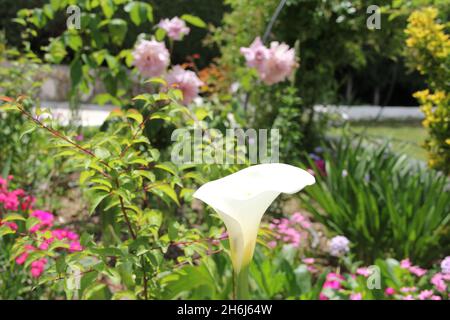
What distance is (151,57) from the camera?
2658mm

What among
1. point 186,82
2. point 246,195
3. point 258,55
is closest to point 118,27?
point 186,82

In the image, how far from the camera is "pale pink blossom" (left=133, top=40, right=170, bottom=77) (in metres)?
2.63

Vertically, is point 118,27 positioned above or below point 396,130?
above

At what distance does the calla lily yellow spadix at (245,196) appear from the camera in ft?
3.00

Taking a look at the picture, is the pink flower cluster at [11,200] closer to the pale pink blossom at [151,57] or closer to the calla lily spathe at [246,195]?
the pale pink blossom at [151,57]

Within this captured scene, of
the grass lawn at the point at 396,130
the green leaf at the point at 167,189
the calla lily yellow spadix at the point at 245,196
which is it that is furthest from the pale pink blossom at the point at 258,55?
the grass lawn at the point at 396,130

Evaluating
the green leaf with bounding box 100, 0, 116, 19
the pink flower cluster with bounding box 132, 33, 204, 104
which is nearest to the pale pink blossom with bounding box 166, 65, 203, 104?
the pink flower cluster with bounding box 132, 33, 204, 104

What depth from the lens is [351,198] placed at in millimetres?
3195

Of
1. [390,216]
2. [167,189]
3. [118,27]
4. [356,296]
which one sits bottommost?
[356,296]

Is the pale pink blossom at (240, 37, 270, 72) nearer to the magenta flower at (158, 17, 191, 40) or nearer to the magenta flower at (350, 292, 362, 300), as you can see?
the magenta flower at (158, 17, 191, 40)

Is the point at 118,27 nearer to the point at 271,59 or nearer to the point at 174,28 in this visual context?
the point at 174,28

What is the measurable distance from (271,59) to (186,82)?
0.63m

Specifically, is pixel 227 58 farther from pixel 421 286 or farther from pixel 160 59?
pixel 421 286
